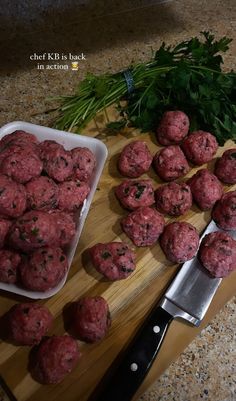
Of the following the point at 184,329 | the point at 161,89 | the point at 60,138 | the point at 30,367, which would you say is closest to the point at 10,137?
the point at 60,138

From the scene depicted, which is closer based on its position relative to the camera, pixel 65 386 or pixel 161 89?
pixel 65 386

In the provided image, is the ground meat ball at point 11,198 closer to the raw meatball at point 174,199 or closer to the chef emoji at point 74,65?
the raw meatball at point 174,199

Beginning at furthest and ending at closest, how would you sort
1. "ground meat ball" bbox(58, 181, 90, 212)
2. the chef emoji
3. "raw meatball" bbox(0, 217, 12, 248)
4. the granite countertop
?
the chef emoji < the granite countertop < "ground meat ball" bbox(58, 181, 90, 212) < "raw meatball" bbox(0, 217, 12, 248)

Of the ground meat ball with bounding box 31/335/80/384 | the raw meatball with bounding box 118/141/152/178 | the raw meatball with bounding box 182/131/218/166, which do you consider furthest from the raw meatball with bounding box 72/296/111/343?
the raw meatball with bounding box 182/131/218/166

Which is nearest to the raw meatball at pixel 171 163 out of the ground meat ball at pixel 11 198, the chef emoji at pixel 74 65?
the ground meat ball at pixel 11 198

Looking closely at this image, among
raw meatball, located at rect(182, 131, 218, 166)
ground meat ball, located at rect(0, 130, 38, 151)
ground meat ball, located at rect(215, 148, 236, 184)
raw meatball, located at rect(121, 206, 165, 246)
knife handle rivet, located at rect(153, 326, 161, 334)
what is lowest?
knife handle rivet, located at rect(153, 326, 161, 334)

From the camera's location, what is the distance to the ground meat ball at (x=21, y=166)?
1.28 metres

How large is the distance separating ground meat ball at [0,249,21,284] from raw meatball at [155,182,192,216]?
546 millimetres

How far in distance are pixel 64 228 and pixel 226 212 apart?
1.90ft

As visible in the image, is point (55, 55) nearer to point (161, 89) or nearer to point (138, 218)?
point (161, 89)

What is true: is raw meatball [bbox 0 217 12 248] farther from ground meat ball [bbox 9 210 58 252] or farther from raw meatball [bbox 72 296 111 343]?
raw meatball [bbox 72 296 111 343]

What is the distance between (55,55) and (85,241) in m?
1.19

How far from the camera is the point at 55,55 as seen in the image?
2.11 meters

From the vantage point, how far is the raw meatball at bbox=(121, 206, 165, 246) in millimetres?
1350
